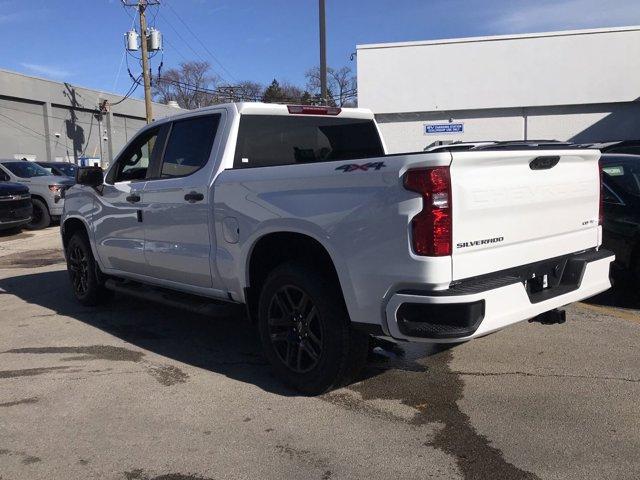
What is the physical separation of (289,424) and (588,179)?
2.67 metres

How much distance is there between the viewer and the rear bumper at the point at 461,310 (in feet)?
10.6

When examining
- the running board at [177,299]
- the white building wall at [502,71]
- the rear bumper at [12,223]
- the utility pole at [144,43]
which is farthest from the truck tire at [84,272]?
the utility pole at [144,43]

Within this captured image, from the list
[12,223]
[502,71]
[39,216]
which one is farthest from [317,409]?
[502,71]

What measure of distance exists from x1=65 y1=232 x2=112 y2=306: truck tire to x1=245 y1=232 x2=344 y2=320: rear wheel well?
2900 mm

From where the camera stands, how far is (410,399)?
4.04 metres

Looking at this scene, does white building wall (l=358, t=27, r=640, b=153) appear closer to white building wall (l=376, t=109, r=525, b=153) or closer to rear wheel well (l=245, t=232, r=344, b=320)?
white building wall (l=376, t=109, r=525, b=153)

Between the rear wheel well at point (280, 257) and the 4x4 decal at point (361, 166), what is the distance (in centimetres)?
55

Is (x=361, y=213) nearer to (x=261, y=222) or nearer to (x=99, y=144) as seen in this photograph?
(x=261, y=222)

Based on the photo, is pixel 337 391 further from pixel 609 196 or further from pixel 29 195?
pixel 29 195

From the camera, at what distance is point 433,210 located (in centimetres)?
319

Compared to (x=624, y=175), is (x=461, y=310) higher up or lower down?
lower down

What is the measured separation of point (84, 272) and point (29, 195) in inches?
374

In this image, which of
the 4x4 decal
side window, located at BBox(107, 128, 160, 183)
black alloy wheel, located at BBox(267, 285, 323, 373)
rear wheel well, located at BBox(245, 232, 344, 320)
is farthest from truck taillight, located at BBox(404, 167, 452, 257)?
side window, located at BBox(107, 128, 160, 183)

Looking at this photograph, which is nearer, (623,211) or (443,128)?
(623,211)
